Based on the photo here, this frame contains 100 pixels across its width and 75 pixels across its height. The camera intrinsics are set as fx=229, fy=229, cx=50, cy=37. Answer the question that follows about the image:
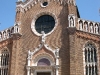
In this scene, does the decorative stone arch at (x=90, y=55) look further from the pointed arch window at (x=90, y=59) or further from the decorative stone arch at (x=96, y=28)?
the decorative stone arch at (x=96, y=28)

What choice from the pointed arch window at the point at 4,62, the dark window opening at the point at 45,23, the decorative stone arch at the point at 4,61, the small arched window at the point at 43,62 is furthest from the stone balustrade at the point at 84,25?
the pointed arch window at the point at 4,62

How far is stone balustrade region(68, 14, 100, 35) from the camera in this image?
2269cm

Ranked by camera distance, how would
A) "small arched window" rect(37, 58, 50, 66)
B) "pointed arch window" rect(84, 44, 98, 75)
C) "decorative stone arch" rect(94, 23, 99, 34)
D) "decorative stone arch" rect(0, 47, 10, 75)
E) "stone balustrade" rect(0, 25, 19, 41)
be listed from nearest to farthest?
"pointed arch window" rect(84, 44, 98, 75) < "decorative stone arch" rect(94, 23, 99, 34) < "small arched window" rect(37, 58, 50, 66) < "decorative stone arch" rect(0, 47, 10, 75) < "stone balustrade" rect(0, 25, 19, 41)

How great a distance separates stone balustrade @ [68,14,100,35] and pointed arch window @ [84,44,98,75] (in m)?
1.59

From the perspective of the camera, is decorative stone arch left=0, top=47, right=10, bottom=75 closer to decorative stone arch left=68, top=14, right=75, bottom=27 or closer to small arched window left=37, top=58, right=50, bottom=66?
small arched window left=37, top=58, right=50, bottom=66

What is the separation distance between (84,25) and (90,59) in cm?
359

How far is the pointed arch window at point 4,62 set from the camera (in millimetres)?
24141

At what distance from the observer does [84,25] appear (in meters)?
23.1

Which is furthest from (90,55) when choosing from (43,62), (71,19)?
(43,62)

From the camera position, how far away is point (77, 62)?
70.4ft

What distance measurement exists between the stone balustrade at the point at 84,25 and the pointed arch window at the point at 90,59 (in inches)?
62.6

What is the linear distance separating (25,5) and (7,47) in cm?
520

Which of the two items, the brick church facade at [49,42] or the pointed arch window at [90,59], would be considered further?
the brick church facade at [49,42]

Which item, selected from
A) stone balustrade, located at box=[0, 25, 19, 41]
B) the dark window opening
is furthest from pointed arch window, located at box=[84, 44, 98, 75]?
stone balustrade, located at box=[0, 25, 19, 41]
